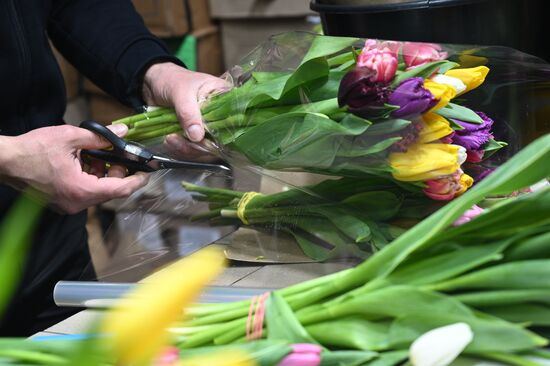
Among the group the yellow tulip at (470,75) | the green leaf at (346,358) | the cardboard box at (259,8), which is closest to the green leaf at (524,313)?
the green leaf at (346,358)

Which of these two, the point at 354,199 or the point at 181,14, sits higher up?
the point at 354,199

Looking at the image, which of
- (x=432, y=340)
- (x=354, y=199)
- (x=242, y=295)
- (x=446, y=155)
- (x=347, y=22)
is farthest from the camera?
(x=347, y=22)

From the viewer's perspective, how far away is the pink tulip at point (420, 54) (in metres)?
0.93

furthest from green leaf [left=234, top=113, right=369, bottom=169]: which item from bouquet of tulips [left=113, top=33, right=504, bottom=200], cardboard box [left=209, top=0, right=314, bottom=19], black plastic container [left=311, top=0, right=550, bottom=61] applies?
cardboard box [left=209, top=0, right=314, bottom=19]

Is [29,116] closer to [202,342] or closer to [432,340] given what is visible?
[202,342]

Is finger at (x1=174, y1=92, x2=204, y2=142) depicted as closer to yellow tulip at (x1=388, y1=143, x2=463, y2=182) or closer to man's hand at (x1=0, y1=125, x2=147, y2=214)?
man's hand at (x1=0, y1=125, x2=147, y2=214)

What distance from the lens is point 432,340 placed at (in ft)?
1.93

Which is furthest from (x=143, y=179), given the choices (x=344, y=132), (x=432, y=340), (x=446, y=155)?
(x=432, y=340)

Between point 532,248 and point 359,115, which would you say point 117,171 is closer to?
point 359,115

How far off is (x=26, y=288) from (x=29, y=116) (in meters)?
Answer: 0.27

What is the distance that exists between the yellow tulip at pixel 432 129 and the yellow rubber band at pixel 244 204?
28cm

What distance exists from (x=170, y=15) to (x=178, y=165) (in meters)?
1.55

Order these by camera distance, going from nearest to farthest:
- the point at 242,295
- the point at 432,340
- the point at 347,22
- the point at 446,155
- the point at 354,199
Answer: the point at 432,340 < the point at 242,295 < the point at 446,155 < the point at 354,199 < the point at 347,22

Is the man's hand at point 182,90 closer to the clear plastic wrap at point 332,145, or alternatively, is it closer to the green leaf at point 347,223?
the clear plastic wrap at point 332,145
